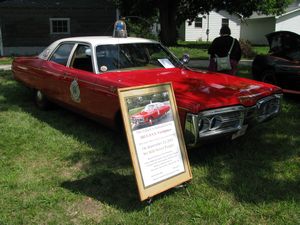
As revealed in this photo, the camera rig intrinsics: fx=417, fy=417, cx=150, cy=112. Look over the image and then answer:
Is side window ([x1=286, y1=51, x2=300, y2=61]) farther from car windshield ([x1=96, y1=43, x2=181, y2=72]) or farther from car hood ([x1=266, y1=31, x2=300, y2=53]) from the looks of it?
car windshield ([x1=96, y1=43, x2=181, y2=72])

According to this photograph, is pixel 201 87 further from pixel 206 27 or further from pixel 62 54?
pixel 206 27

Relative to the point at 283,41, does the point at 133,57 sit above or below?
below

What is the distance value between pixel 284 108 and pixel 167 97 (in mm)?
4156

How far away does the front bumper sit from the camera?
14.2 feet

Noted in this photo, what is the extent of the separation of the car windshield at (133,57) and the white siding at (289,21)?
27.7 metres

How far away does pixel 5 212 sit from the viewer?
12.6 ft

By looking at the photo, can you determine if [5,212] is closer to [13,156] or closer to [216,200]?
[13,156]

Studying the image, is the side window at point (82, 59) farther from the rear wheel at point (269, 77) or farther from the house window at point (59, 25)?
the house window at point (59, 25)

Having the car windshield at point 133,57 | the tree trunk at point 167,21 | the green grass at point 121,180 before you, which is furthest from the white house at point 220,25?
the green grass at point 121,180

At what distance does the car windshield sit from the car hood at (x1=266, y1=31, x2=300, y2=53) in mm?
3046

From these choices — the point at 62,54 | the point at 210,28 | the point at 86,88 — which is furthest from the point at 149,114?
the point at 210,28

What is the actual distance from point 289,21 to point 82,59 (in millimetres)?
28939

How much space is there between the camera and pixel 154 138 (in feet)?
12.5

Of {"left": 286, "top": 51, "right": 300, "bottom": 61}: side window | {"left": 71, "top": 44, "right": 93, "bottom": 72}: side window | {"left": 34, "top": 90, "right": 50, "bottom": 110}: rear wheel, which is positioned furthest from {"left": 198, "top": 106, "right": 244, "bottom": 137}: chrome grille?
{"left": 286, "top": 51, "right": 300, "bottom": 61}: side window
